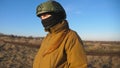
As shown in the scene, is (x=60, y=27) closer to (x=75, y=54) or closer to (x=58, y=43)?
(x=58, y=43)

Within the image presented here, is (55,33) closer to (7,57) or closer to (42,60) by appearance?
(42,60)

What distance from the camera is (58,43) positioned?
2941 millimetres

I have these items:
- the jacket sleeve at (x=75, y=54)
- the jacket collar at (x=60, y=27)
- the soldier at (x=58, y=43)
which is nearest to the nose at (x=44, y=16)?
the soldier at (x=58, y=43)

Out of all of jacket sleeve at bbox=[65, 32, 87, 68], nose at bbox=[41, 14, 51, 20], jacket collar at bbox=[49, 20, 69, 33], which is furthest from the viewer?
nose at bbox=[41, 14, 51, 20]

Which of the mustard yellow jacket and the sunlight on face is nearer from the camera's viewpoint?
the mustard yellow jacket

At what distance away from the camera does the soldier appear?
2.83 meters

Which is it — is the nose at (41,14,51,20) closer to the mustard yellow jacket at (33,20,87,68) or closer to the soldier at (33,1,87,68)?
the soldier at (33,1,87,68)

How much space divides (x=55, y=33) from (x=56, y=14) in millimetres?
233

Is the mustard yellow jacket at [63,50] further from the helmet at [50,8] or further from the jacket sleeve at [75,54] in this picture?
the helmet at [50,8]

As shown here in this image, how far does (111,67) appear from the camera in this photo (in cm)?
1527

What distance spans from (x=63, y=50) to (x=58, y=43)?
0.10 meters

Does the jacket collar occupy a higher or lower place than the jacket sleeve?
higher

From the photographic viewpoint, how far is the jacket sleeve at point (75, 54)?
2.80 m

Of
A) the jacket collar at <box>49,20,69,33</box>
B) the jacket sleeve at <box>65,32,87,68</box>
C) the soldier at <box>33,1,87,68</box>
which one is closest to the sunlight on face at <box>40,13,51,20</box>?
the soldier at <box>33,1,87,68</box>
